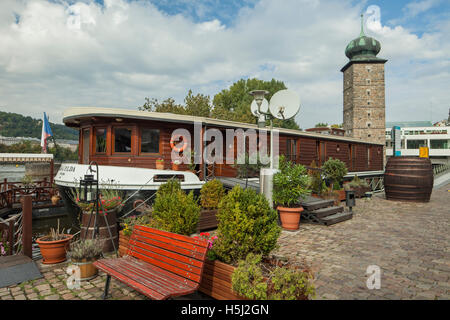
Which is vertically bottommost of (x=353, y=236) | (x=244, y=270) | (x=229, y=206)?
(x=353, y=236)

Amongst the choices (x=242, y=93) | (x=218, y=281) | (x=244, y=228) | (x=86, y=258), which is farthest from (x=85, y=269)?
(x=242, y=93)

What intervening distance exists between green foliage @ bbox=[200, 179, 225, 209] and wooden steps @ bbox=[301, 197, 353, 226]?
2641 mm

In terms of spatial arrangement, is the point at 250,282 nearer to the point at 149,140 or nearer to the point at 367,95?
the point at 149,140

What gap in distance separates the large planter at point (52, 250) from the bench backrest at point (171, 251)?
194cm

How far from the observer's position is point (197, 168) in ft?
37.0

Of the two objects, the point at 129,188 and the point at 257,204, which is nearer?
the point at 257,204

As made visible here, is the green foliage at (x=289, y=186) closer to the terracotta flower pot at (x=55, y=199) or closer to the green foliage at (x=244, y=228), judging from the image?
the green foliage at (x=244, y=228)

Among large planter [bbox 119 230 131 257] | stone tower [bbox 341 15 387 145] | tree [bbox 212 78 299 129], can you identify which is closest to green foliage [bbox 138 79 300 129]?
tree [bbox 212 78 299 129]

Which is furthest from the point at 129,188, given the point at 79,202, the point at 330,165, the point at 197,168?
the point at 330,165

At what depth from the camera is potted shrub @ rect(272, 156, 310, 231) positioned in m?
7.60

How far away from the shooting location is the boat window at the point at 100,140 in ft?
31.3

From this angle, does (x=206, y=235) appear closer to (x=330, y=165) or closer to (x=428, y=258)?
(x=428, y=258)

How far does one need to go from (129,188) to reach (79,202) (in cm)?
226

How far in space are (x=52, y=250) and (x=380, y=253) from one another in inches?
250
